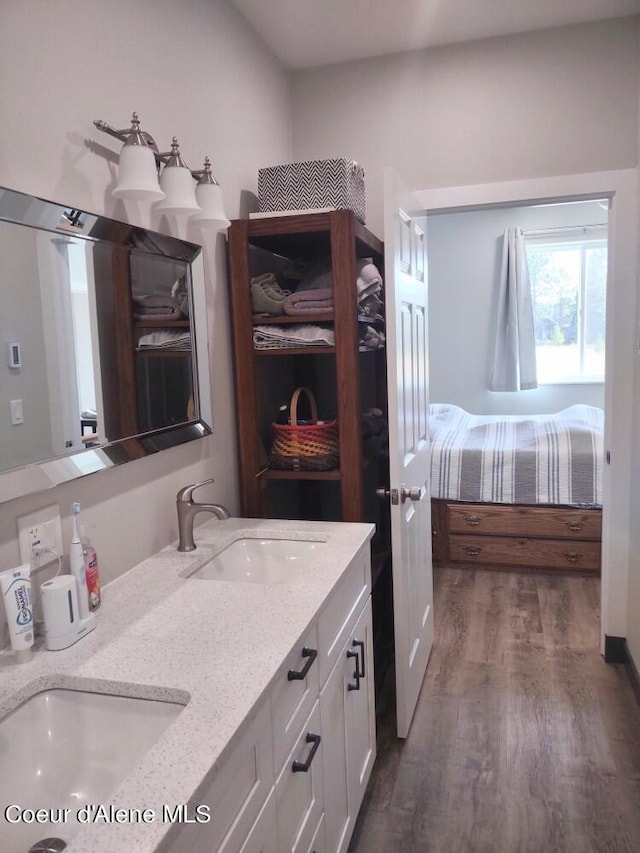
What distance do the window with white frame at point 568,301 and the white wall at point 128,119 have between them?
12.7 feet

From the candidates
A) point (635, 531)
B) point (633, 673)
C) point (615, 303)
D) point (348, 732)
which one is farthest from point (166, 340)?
point (633, 673)

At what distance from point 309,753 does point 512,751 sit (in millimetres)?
1173

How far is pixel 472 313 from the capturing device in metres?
5.68

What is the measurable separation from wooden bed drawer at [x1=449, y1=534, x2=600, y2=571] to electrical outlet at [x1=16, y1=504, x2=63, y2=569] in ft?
9.61

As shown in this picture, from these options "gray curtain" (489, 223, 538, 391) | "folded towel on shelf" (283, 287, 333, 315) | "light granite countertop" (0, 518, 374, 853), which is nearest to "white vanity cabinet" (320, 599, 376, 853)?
"light granite countertop" (0, 518, 374, 853)

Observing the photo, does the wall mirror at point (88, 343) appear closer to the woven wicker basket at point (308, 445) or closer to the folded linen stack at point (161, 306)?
the folded linen stack at point (161, 306)

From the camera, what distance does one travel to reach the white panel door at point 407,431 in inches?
77.4

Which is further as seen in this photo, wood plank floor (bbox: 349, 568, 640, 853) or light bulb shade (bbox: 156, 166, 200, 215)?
wood plank floor (bbox: 349, 568, 640, 853)

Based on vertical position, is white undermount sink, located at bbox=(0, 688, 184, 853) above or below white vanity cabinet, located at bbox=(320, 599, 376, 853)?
above

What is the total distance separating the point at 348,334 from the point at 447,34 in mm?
1342

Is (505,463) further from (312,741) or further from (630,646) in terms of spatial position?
(312,741)

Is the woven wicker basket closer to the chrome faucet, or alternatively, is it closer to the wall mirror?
the wall mirror

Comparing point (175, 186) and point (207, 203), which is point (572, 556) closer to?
point (207, 203)

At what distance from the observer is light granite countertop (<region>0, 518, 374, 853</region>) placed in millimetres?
765
